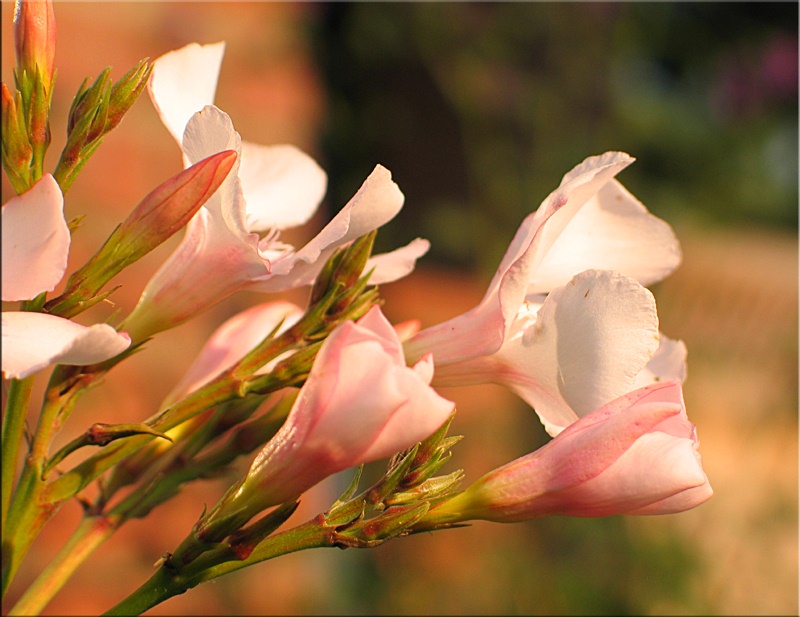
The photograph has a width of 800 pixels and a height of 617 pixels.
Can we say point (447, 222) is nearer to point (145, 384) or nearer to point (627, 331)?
point (145, 384)

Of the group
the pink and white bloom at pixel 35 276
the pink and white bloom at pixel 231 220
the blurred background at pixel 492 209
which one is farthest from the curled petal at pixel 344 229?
the blurred background at pixel 492 209

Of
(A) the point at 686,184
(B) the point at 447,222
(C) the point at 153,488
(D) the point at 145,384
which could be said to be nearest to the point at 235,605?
(D) the point at 145,384

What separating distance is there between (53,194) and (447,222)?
69.3 inches

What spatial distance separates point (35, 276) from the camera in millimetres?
376

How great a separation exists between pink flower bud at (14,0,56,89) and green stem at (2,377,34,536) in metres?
0.15

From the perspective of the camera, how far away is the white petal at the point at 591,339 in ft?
1.54

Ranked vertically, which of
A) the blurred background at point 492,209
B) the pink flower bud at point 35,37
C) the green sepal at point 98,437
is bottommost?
the blurred background at point 492,209

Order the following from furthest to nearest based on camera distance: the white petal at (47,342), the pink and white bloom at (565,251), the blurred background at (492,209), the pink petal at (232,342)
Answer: the blurred background at (492,209)
the pink petal at (232,342)
the pink and white bloom at (565,251)
the white petal at (47,342)

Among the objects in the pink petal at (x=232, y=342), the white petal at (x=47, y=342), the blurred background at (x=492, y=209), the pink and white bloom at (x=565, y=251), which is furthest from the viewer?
the blurred background at (x=492, y=209)

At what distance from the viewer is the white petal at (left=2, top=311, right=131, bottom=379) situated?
36cm

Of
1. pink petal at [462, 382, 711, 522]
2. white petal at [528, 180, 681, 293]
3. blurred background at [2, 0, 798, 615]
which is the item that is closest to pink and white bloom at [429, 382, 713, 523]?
pink petal at [462, 382, 711, 522]

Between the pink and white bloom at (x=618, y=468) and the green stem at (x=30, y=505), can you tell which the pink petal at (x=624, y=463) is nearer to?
the pink and white bloom at (x=618, y=468)

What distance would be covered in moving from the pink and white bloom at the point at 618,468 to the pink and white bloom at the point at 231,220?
0.43 ft

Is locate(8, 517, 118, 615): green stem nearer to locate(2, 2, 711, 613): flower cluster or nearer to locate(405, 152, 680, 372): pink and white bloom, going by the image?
locate(2, 2, 711, 613): flower cluster
